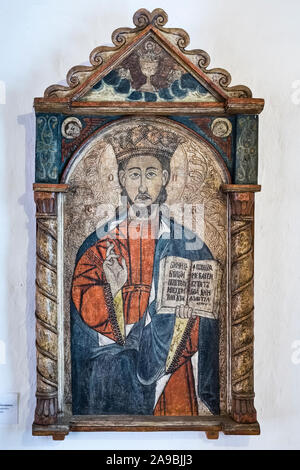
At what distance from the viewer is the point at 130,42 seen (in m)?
2.32

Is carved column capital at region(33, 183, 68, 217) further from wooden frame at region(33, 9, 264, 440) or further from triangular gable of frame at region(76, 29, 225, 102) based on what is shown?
triangular gable of frame at region(76, 29, 225, 102)

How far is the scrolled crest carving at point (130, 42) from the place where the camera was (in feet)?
7.61

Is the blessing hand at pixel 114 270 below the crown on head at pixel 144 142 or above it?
below

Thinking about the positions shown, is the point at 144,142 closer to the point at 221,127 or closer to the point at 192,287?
the point at 221,127

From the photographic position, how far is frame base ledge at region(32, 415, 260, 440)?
2.33 meters

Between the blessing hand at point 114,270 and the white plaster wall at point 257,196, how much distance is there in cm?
41

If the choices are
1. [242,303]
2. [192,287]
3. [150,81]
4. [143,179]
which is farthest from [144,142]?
[242,303]

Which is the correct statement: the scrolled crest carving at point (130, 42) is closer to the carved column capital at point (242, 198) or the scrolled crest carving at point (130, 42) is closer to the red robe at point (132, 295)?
the carved column capital at point (242, 198)

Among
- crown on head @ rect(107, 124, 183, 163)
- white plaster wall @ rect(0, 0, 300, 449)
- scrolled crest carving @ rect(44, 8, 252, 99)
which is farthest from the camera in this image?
white plaster wall @ rect(0, 0, 300, 449)

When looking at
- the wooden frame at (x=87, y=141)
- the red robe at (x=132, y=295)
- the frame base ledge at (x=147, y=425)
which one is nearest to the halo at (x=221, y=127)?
the wooden frame at (x=87, y=141)

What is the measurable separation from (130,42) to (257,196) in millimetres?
998

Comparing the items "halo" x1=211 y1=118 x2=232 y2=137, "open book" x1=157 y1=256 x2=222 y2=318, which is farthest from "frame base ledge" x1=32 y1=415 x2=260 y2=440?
"halo" x1=211 y1=118 x2=232 y2=137

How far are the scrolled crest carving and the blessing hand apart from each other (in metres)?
0.78

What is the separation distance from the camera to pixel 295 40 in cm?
260
